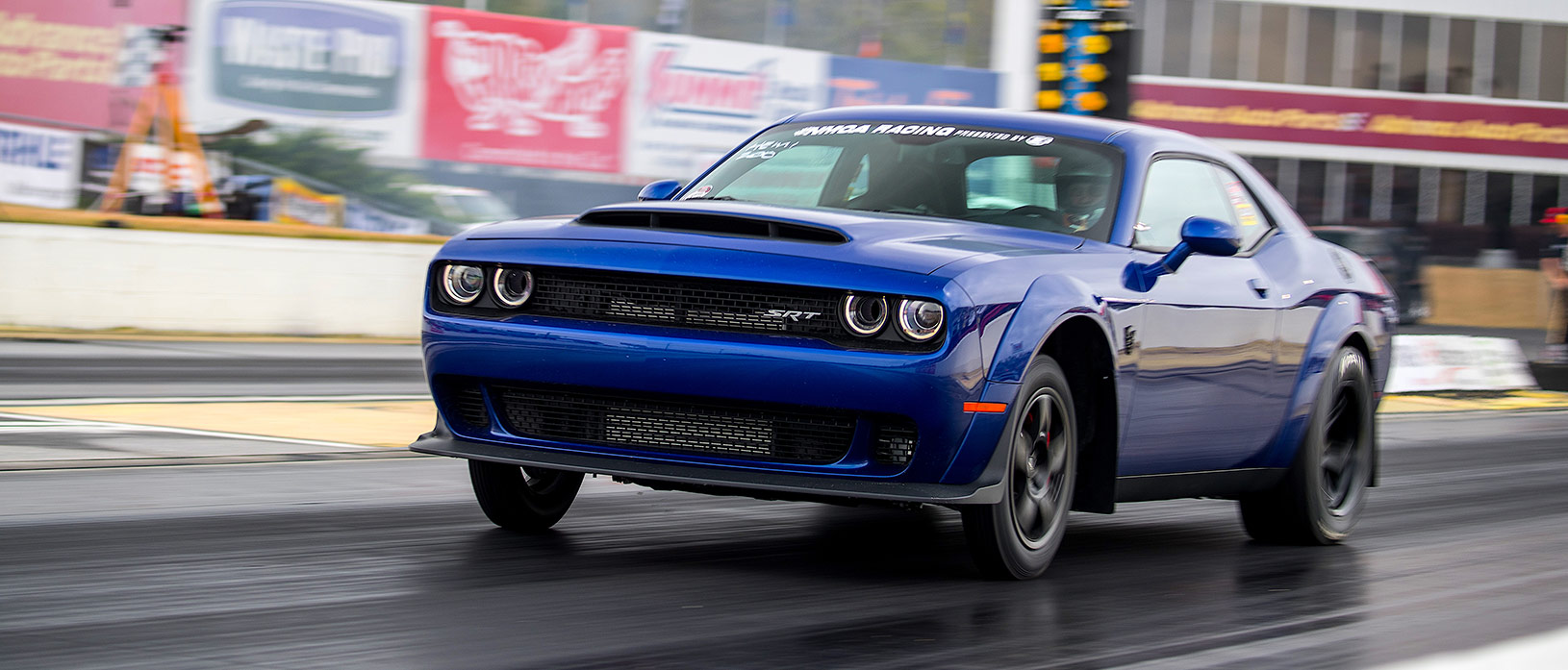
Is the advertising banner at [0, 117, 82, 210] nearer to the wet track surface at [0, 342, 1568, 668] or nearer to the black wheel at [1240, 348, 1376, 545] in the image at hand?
the wet track surface at [0, 342, 1568, 668]

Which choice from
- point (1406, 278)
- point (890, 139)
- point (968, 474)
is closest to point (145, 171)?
point (890, 139)

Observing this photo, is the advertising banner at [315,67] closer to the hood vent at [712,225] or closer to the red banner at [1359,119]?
the hood vent at [712,225]

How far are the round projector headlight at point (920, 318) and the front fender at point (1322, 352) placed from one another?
2.15m

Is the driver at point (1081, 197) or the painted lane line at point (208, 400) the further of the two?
the painted lane line at point (208, 400)

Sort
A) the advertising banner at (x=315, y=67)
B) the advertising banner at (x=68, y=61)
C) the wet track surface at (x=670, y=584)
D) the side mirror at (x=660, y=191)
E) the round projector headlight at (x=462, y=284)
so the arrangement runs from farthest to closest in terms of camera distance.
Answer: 1. the advertising banner at (x=315, y=67)
2. the advertising banner at (x=68, y=61)
3. the side mirror at (x=660, y=191)
4. the round projector headlight at (x=462, y=284)
5. the wet track surface at (x=670, y=584)

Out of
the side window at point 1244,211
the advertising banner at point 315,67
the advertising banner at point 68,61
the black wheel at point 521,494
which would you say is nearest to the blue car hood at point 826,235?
the black wheel at point 521,494

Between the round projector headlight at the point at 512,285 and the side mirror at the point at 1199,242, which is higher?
the side mirror at the point at 1199,242

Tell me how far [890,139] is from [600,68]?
22139mm

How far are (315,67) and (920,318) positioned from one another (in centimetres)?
2134

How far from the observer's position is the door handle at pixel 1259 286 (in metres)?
6.75

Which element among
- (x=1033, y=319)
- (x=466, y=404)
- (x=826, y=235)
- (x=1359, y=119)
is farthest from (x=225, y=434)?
(x=1359, y=119)

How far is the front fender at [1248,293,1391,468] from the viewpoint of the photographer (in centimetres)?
698

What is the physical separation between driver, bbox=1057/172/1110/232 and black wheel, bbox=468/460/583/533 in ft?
5.77

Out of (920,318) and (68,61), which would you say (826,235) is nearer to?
(920,318)
